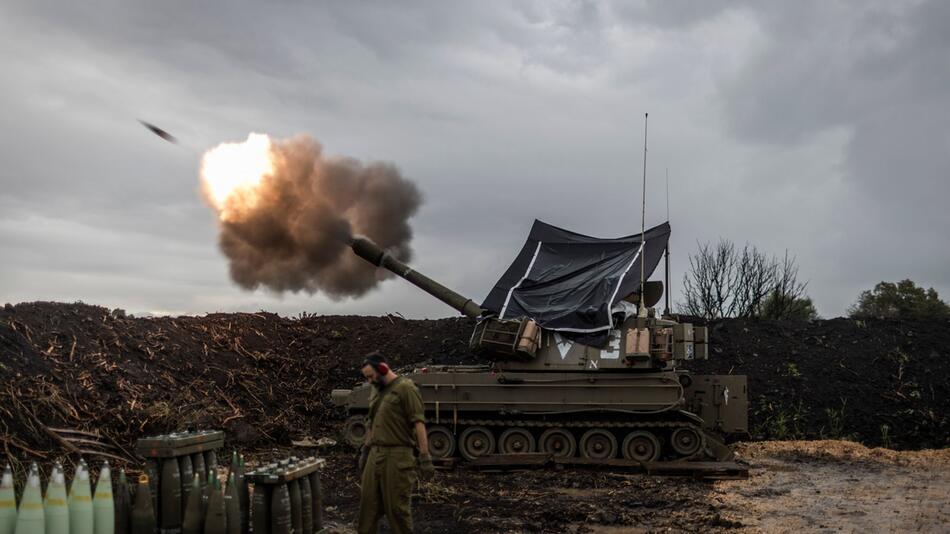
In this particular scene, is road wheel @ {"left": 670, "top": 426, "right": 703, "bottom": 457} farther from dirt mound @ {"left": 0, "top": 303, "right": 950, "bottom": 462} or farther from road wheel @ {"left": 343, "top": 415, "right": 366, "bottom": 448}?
dirt mound @ {"left": 0, "top": 303, "right": 950, "bottom": 462}

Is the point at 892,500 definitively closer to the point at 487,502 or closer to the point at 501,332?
the point at 487,502

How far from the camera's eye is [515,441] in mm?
15430

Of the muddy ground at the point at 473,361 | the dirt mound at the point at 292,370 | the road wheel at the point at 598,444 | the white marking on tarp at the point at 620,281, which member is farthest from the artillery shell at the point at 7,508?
the white marking on tarp at the point at 620,281

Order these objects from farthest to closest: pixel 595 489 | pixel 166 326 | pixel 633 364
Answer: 1. pixel 166 326
2. pixel 633 364
3. pixel 595 489

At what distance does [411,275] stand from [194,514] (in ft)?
33.1

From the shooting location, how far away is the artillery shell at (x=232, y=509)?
23.8 ft

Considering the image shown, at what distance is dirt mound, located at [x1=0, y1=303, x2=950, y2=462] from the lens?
15.1 meters

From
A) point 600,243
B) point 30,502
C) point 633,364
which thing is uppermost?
point 600,243

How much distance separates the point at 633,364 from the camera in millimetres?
15234

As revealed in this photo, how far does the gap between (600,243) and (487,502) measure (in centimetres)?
718

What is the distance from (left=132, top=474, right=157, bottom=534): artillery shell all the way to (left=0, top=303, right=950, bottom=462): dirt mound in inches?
247

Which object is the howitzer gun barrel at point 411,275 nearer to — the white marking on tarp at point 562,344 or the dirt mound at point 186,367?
the white marking on tarp at point 562,344

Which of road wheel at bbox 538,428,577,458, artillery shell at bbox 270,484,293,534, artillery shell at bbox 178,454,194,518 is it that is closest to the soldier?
artillery shell at bbox 270,484,293,534

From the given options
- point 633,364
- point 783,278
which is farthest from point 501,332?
point 783,278
